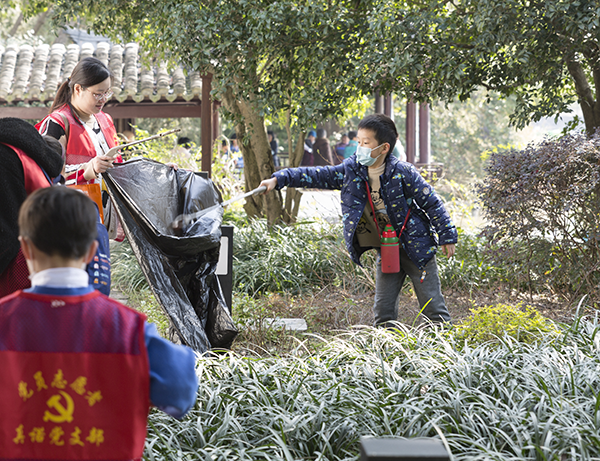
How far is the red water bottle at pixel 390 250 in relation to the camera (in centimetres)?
380

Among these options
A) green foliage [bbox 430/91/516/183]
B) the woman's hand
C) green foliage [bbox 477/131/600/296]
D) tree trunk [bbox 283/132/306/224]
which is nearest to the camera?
the woman's hand

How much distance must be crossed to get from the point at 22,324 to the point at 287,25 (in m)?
4.80

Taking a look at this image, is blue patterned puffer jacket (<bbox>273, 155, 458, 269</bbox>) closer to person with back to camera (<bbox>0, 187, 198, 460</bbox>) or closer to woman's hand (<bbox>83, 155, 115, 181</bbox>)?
woman's hand (<bbox>83, 155, 115, 181</bbox>)

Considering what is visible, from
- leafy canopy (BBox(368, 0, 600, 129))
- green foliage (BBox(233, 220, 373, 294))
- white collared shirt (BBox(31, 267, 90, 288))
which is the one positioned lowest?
green foliage (BBox(233, 220, 373, 294))

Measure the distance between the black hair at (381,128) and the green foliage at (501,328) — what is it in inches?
49.5

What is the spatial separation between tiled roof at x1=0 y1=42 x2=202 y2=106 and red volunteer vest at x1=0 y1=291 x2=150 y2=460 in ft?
29.4

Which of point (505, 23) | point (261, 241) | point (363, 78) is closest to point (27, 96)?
point (261, 241)

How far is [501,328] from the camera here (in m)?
3.49

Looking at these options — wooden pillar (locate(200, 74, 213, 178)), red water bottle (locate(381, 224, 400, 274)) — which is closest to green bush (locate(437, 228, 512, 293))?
red water bottle (locate(381, 224, 400, 274))

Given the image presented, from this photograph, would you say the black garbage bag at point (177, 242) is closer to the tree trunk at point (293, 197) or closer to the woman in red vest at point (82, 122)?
the woman in red vest at point (82, 122)

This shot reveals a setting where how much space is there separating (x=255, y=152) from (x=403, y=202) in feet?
13.5

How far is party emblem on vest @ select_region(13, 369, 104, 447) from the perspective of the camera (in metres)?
1.41

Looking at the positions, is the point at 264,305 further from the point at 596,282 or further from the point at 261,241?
the point at 596,282

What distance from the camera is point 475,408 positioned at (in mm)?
2590
